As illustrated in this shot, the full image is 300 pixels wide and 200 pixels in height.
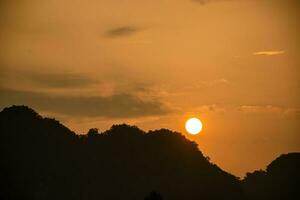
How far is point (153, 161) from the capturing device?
154500mm

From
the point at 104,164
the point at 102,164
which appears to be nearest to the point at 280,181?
the point at 104,164

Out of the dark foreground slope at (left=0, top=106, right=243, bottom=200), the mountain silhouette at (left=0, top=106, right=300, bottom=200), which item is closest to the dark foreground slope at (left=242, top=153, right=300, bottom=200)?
the mountain silhouette at (left=0, top=106, right=300, bottom=200)

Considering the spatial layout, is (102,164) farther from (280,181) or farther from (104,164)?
(280,181)

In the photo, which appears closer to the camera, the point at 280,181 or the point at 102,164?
the point at 102,164

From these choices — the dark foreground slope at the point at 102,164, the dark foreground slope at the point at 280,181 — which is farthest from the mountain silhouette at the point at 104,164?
the dark foreground slope at the point at 280,181

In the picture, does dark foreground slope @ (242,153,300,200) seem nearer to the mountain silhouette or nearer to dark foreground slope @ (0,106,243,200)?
the mountain silhouette

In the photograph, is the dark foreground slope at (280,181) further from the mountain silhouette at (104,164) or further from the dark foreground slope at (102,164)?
the dark foreground slope at (102,164)

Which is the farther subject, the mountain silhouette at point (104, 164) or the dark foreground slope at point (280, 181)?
the dark foreground slope at point (280, 181)

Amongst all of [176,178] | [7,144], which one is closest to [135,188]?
[176,178]

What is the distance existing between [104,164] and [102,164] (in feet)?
2.03

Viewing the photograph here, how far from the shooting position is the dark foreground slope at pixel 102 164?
132125 mm

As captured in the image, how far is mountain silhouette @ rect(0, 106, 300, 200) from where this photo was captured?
132 m

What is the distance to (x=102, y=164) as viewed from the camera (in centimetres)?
14888

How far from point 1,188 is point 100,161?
128ft
